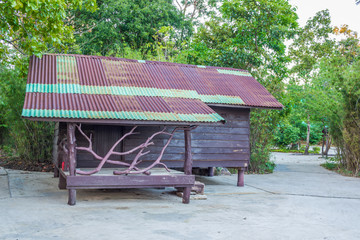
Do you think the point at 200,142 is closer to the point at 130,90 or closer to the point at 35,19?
the point at 130,90

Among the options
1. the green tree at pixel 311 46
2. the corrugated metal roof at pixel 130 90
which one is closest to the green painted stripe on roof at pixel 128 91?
the corrugated metal roof at pixel 130 90

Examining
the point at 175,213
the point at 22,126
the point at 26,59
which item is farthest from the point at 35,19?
the point at 175,213

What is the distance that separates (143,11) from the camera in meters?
22.8

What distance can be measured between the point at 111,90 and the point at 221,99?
3128mm

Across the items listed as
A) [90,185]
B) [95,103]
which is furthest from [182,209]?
[95,103]

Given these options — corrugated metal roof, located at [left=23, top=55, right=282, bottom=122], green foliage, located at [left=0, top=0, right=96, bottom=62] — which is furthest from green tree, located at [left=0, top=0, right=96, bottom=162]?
corrugated metal roof, located at [left=23, top=55, right=282, bottom=122]

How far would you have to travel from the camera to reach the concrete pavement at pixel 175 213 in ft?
21.7

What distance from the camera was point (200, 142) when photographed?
37.7 ft

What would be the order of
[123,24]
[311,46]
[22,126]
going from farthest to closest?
1. [311,46]
2. [123,24]
3. [22,126]

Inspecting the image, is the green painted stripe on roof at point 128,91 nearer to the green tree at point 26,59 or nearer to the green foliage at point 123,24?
the green tree at point 26,59

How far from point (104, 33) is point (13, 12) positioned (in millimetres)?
11387

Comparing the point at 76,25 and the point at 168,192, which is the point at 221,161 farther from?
the point at 76,25

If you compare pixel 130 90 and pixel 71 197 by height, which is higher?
pixel 130 90

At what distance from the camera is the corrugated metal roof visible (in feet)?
28.4
